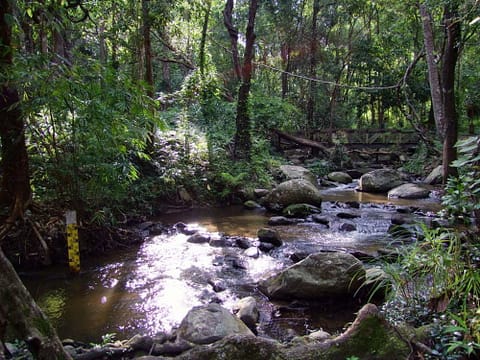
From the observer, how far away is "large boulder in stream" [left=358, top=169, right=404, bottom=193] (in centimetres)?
1138

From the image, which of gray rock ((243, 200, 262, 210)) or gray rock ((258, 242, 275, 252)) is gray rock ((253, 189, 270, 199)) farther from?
gray rock ((258, 242, 275, 252))

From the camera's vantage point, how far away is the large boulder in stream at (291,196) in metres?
8.96

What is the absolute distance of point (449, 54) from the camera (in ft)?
18.5

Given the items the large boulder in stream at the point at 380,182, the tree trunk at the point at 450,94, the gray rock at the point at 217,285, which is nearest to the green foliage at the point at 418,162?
the large boulder in stream at the point at 380,182

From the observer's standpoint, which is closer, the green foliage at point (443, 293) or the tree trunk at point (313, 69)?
the green foliage at point (443, 293)

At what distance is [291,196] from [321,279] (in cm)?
477

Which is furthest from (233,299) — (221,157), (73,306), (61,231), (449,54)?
(221,157)

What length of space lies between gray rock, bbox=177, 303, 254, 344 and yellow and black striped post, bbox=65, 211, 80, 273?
218 cm

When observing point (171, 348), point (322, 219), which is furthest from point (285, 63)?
point (171, 348)

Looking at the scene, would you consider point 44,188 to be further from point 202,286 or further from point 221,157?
point 221,157

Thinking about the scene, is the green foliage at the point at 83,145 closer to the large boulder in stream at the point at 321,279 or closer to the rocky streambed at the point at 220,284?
the rocky streambed at the point at 220,284

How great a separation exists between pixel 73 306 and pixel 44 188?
188 cm

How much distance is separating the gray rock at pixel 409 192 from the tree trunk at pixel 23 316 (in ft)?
33.1

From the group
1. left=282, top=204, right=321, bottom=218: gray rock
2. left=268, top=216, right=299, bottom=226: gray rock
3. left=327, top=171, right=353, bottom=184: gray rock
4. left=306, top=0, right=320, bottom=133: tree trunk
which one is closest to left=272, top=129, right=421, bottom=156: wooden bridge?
left=306, top=0, right=320, bottom=133: tree trunk
